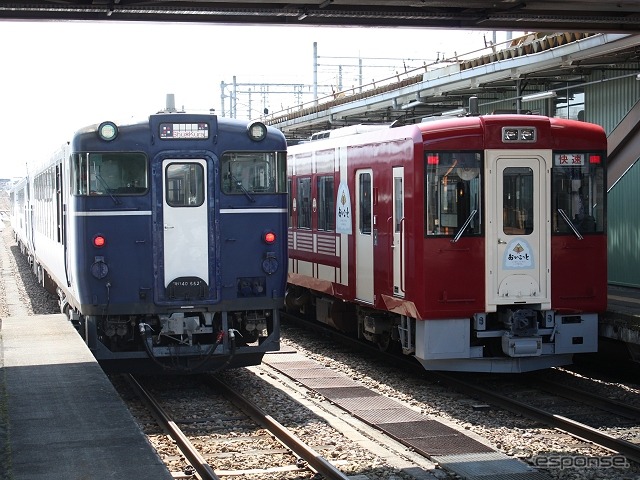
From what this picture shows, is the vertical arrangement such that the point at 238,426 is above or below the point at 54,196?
below

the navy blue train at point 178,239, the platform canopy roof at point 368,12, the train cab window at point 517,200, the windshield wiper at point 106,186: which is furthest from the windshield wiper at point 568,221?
the windshield wiper at point 106,186

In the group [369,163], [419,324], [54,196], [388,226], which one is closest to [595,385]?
[419,324]

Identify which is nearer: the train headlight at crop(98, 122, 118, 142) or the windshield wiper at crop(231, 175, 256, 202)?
the train headlight at crop(98, 122, 118, 142)

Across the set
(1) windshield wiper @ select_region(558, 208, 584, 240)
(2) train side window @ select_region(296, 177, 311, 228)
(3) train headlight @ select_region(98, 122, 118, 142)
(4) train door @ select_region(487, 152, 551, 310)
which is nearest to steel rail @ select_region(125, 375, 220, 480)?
(3) train headlight @ select_region(98, 122, 118, 142)

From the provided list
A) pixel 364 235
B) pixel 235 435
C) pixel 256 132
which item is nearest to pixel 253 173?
pixel 256 132

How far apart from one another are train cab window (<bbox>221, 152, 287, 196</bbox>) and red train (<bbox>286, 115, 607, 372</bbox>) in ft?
4.68

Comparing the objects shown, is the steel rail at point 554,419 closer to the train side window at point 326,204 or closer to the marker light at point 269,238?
the marker light at point 269,238

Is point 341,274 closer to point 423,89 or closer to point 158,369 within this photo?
point 158,369

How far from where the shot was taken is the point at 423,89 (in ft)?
62.6

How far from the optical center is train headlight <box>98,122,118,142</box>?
10891mm

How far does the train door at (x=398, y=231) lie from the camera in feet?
38.7

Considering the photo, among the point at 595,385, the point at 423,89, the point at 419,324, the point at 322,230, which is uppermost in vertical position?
the point at 423,89

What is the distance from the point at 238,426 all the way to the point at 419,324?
8.98ft

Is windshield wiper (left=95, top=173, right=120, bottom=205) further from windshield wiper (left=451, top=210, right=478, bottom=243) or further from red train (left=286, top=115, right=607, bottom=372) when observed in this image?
windshield wiper (left=451, top=210, right=478, bottom=243)
